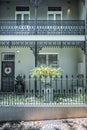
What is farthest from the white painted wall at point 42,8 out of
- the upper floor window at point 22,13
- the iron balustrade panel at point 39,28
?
the iron balustrade panel at point 39,28

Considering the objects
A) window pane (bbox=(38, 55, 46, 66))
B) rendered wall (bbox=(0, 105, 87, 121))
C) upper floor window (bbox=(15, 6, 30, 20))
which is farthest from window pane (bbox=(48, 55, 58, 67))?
rendered wall (bbox=(0, 105, 87, 121))

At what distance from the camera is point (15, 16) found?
746 inches

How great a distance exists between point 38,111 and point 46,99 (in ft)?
4.33

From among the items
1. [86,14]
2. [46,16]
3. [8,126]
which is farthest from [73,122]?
[46,16]

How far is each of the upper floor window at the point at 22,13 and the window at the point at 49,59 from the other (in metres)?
3.04

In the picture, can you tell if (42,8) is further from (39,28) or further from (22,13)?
(39,28)

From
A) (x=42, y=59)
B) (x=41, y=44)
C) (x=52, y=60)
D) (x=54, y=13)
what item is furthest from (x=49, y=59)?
(x=54, y=13)

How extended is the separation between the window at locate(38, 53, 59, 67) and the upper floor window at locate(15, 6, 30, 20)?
3.04 metres

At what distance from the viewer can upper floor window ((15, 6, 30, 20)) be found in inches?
744

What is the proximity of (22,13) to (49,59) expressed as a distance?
391cm

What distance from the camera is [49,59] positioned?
1880 cm

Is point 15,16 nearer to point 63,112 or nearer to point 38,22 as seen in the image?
point 38,22

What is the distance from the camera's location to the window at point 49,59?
18672mm

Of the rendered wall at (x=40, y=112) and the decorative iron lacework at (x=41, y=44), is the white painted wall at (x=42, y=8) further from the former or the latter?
the rendered wall at (x=40, y=112)
